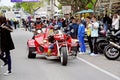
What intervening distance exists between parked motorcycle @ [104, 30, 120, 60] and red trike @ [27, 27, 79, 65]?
1295mm

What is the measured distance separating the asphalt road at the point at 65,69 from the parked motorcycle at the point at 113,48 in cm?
27

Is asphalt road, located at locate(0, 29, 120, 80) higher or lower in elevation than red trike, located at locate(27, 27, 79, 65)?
lower

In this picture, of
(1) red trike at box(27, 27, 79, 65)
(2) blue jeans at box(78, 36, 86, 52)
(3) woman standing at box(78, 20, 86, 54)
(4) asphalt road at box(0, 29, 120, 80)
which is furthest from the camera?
(2) blue jeans at box(78, 36, 86, 52)

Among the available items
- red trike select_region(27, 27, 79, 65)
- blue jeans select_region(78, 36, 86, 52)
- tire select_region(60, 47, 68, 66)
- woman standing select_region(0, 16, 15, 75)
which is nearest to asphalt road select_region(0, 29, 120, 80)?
tire select_region(60, 47, 68, 66)

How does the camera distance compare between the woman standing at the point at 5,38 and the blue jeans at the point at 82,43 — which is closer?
the woman standing at the point at 5,38

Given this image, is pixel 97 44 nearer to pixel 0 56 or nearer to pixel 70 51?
pixel 70 51

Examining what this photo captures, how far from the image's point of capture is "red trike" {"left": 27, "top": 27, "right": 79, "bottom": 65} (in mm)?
14219

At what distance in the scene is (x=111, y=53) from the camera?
16016 millimetres

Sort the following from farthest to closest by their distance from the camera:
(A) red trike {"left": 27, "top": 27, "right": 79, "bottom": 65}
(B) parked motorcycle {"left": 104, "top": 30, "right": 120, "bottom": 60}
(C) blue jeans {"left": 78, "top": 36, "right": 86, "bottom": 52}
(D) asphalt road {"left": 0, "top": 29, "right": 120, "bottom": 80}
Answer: (C) blue jeans {"left": 78, "top": 36, "right": 86, "bottom": 52} → (B) parked motorcycle {"left": 104, "top": 30, "right": 120, "bottom": 60} → (A) red trike {"left": 27, "top": 27, "right": 79, "bottom": 65} → (D) asphalt road {"left": 0, "top": 29, "right": 120, "bottom": 80}

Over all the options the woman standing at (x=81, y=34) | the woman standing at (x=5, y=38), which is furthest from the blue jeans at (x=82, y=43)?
the woman standing at (x=5, y=38)

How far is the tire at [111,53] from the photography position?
1583cm

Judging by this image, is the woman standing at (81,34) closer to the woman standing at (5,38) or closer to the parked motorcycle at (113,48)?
the parked motorcycle at (113,48)

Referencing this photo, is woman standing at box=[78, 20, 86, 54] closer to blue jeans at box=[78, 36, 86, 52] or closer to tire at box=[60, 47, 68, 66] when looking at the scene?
blue jeans at box=[78, 36, 86, 52]

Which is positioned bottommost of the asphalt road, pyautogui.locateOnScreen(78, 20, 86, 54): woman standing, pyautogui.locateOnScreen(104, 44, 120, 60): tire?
the asphalt road
